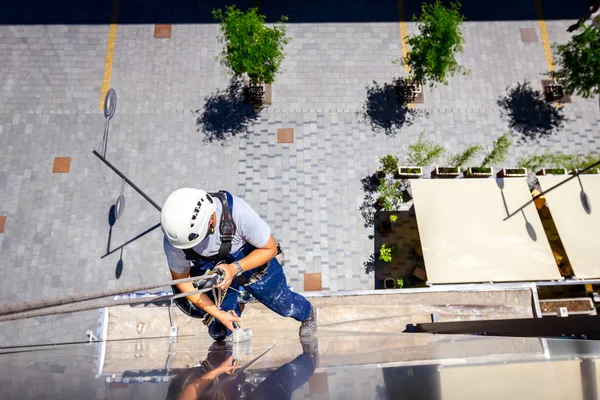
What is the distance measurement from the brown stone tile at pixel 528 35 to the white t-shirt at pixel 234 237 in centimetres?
1135

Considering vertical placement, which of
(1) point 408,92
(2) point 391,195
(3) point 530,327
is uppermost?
(1) point 408,92

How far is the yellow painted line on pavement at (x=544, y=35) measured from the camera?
12695 mm

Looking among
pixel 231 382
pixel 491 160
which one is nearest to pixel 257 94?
pixel 491 160

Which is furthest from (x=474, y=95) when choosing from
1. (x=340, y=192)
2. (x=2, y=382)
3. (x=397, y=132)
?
(x=2, y=382)

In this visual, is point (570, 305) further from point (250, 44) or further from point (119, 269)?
point (119, 269)

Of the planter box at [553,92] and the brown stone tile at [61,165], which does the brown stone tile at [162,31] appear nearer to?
the brown stone tile at [61,165]

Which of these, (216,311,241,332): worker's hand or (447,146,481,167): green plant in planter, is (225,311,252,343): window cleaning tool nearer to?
(216,311,241,332): worker's hand

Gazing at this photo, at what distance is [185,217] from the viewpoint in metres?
4.91

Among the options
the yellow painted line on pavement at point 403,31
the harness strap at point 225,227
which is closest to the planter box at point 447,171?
the yellow painted line on pavement at point 403,31

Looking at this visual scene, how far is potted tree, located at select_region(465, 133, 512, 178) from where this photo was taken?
36.4 feet

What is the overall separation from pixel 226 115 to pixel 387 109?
446 cm

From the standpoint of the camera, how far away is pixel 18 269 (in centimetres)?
1058

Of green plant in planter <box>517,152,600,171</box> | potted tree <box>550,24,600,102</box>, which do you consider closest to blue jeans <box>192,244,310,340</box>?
green plant in planter <box>517,152,600,171</box>

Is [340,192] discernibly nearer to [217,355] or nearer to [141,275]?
[141,275]
